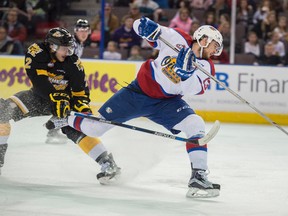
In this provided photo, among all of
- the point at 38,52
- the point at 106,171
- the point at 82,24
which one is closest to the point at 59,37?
the point at 38,52

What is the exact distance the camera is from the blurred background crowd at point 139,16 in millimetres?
9820

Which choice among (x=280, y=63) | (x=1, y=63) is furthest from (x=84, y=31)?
(x=280, y=63)

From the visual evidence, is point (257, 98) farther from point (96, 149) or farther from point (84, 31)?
point (96, 149)

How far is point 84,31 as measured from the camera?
25.5 feet

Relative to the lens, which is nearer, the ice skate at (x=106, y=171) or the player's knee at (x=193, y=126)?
the player's knee at (x=193, y=126)

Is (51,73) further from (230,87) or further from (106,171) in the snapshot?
(230,87)

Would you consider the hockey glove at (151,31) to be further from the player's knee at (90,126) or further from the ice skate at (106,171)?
the ice skate at (106,171)

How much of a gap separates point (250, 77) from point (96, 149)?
4119mm

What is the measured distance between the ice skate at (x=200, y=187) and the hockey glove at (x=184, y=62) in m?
0.67

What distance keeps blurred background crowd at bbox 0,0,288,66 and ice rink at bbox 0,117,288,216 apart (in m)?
1.91

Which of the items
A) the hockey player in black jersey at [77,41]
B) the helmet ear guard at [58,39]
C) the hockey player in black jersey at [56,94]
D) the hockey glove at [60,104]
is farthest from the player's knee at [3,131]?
the hockey player in black jersey at [77,41]

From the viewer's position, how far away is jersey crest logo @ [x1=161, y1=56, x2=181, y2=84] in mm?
5262

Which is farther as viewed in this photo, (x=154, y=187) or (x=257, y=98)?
(x=257, y=98)

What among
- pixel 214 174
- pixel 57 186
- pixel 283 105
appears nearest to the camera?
pixel 57 186
